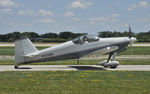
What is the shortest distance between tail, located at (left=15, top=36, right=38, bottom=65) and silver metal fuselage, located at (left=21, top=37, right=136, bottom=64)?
0.65m

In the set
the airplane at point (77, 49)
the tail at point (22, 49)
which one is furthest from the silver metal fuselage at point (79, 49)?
the tail at point (22, 49)

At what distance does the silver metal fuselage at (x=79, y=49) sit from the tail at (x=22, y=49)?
647 mm

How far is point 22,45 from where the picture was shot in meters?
17.5

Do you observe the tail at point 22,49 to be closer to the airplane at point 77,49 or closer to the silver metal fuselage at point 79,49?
the airplane at point 77,49

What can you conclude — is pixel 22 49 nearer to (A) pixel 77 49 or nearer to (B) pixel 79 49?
(A) pixel 77 49

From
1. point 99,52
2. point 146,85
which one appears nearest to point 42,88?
point 146,85

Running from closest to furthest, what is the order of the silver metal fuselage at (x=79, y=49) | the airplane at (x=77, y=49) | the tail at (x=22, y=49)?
1. the tail at (x=22, y=49)
2. the airplane at (x=77, y=49)
3. the silver metal fuselage at (x=79, y=49)

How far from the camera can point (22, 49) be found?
17.6 metres

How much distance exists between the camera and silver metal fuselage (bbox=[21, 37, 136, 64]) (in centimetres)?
1820

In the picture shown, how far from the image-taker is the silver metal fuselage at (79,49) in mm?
18197

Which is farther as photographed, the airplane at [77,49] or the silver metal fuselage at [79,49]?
the silver metal fuselage at [79,49]

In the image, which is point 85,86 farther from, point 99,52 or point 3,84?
point 99,52

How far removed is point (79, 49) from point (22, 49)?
4.10 meters

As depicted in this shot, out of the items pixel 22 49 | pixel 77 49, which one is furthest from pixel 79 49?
pixel 22 49
